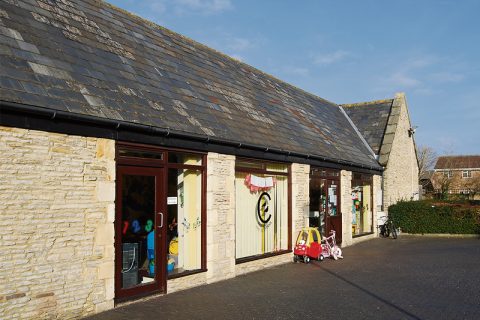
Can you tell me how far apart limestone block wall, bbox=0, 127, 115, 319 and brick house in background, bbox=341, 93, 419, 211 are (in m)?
16.2

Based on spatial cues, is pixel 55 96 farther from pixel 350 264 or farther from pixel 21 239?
pixel 350 264

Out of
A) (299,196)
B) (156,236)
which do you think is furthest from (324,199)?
(156,236)

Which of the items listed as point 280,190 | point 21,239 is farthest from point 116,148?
point 280,190

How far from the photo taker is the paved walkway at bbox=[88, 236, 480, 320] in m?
8.16

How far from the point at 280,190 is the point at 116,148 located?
6482 mm

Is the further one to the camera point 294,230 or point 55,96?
point 294,230

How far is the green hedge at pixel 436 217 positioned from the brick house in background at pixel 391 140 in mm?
835

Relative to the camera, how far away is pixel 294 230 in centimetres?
1448

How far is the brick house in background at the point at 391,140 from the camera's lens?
76.8 ft

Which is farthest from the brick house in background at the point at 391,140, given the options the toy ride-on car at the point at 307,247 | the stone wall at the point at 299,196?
the toy ride-on car at the point at 307,247

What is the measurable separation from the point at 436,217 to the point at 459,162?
49.9 m

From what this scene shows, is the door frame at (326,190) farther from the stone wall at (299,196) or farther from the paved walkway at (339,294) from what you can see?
the paved walkway at (339,294)

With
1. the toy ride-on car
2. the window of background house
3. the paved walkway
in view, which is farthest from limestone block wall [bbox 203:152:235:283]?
the window of background house

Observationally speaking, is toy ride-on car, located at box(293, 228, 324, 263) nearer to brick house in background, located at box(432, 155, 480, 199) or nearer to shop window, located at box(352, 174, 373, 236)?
shop window, located at box(352, 174, 373, 236)
